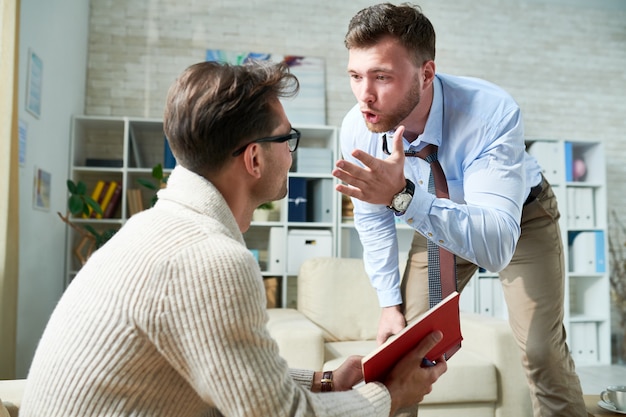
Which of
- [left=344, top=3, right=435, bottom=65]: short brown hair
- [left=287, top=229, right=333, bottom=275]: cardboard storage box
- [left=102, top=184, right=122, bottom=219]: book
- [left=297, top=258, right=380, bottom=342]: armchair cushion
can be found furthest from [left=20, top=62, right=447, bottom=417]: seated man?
[left=102, top=184, right=122, bottom=219]: book

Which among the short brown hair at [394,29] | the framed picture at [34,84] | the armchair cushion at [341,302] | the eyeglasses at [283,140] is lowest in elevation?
the armchair cushion at [341,302]

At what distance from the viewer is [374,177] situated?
135 centimetres

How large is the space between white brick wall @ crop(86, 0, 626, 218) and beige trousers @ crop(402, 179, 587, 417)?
3.16 meters

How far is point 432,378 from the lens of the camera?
1192mm

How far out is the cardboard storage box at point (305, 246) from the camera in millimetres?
4340

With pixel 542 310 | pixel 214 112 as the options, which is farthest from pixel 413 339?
pixel 542 310

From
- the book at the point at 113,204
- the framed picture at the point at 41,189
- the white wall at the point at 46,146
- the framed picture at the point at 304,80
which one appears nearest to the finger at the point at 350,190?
the white wall at the point at 46,146

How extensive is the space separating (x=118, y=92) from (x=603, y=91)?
4461 millimetres

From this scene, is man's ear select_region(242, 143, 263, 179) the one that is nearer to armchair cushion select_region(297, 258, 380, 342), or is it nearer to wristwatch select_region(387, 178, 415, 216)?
wristwatch select_region(387, 178, 415, 216)

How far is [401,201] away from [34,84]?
2.85m

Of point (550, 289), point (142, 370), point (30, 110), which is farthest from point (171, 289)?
point (30, 110)

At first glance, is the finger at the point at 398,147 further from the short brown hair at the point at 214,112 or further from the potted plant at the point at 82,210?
the potted plant at the point at 82,210

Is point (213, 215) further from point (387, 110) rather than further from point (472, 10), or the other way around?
point (472, 10)

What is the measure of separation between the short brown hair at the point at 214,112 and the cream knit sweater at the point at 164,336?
172 millimetres
